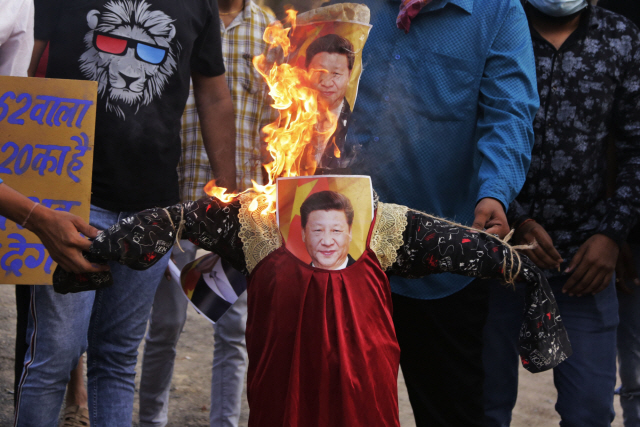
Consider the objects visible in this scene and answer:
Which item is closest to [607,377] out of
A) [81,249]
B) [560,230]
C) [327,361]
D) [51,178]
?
[560,230]

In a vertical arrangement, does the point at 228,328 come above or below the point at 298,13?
below

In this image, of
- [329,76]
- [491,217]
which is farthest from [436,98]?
[491,217]

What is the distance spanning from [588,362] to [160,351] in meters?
2.09

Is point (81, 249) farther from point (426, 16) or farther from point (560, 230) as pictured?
point (560, 230)

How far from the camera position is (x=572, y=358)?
2.77 metres

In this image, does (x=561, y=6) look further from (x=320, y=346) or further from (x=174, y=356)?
(x=174, y=356)

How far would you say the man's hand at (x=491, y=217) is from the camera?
7.76ft

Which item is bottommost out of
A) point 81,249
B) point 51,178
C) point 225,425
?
point 225,425

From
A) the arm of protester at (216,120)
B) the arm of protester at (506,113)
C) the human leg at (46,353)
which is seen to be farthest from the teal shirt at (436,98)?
the human leg at (46,353)

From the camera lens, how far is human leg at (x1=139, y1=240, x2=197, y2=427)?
3502 mm

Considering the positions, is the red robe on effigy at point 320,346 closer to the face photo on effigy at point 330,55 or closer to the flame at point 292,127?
the flame at point 292,127

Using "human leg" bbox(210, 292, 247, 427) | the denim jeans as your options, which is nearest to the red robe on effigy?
"human leg" bbox(210, 292, 247, 427)

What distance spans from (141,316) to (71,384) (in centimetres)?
115

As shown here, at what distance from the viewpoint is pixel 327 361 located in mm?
2055
